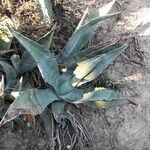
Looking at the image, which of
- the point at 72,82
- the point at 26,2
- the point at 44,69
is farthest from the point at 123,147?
the point at 26,2

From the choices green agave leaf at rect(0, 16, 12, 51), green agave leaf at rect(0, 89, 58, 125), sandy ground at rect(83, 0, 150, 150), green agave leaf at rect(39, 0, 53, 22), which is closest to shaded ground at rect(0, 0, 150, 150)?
sandy ground at rect(83, 0, 150, 150)

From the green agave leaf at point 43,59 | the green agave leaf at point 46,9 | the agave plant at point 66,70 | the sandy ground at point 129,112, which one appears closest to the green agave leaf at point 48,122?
the agave plant at point 66,70

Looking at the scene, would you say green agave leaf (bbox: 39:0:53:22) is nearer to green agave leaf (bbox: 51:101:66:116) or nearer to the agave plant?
the agave plant

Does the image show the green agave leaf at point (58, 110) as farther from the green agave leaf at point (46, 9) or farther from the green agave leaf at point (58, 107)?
the green agave leaf at point (46, 9)

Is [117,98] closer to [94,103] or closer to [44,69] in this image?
[94,103]

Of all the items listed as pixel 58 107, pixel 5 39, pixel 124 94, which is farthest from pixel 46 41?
pixel 124 94

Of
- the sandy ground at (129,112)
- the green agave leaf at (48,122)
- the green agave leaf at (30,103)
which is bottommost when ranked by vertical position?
the sandy ground at (129,112)

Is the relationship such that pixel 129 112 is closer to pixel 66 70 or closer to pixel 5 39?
pixel 66 70

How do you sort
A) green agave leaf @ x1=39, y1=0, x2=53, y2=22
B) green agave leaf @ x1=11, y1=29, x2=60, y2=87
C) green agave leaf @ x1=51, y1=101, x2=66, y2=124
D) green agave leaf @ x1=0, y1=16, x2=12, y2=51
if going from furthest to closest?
1. green agave leaf @ x1=39, y1=0, x2=53, y2=22
2. green agave leaf @ x1=0, y1=16, x2=12, y2=51
3. green agave leaf @ x1=51, y1=101, x2=66, y2=124
4. green agave leaf @ x1=11, y1=29, x2=60, y2=87
